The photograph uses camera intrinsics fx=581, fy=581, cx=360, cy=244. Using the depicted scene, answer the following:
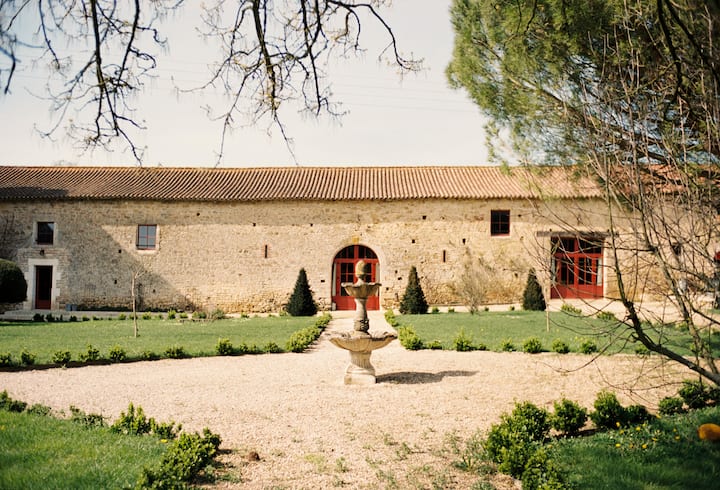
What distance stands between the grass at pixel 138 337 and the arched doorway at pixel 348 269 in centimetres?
393

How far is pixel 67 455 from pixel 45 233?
19.4 m

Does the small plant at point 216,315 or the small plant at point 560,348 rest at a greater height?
the small plant at point 560,348

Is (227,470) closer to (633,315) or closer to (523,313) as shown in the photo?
(633,315)

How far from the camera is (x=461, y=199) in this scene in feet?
68.0

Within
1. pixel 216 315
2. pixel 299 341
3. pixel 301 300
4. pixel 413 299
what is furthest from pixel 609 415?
pixel 216 315

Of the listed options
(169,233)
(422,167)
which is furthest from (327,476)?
(422,167)

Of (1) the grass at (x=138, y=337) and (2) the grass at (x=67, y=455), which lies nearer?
(2) the grass at (x=67, y=455)

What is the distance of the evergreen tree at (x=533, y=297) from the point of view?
742 inches

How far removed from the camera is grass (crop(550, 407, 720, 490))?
161 inches

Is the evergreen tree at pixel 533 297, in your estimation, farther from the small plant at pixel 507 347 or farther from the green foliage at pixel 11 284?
the green foliage at pixel 11 284

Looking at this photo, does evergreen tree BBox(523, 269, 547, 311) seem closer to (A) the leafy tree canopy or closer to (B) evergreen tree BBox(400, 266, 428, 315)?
(B) evergreen tree BBox(400, 266, 428, 315)

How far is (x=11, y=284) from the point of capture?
56.4 feet

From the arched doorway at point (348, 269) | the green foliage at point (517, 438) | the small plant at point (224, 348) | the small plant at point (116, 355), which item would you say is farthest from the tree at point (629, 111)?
the arched doorway at point (348, 269)

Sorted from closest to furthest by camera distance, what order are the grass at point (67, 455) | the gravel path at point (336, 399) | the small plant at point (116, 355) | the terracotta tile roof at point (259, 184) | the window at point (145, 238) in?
the grass at point (67, 455) → the gravel path at point (336, 399) → the small plant at point (116, 355) → the terracotta tile roof at point (259, 184) → the window at point (145, 238)
